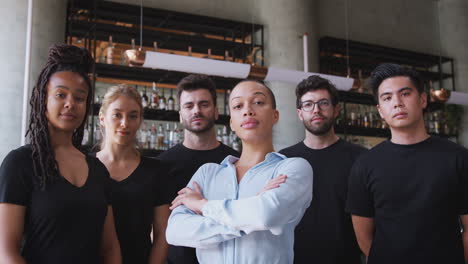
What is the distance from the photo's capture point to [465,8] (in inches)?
296

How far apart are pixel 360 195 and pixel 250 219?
0.81 m

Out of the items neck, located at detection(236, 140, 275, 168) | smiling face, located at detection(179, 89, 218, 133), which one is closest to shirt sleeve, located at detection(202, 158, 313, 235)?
neck, located at detection(236, 140, 275, 168)

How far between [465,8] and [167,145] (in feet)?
17.7

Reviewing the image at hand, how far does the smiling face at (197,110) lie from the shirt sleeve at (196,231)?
0.81 meters

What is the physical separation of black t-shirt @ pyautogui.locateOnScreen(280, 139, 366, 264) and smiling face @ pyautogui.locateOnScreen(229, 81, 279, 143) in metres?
0.66

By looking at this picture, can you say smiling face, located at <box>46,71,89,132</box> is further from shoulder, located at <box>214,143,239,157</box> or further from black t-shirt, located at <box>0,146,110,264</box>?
shoulder, located at <box>214,143,239,157</box>

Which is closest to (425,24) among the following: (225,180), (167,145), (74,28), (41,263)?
(167,145)

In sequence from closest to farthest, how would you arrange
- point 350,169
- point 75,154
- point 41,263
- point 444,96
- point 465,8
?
point 41,263 → point 75,154 → point 350,169 → point 444,96 → point 465,8

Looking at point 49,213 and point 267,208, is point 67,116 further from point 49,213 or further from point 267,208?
point 267,208

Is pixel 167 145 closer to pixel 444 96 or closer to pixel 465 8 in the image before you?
pixel 444 96

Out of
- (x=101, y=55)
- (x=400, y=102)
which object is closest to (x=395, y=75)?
(x=400, y=102)

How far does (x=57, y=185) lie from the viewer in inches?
52.6

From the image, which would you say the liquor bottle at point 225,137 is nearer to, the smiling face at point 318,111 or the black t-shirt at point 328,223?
the smiling face at point 318,111

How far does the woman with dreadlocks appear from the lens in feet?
4.18
